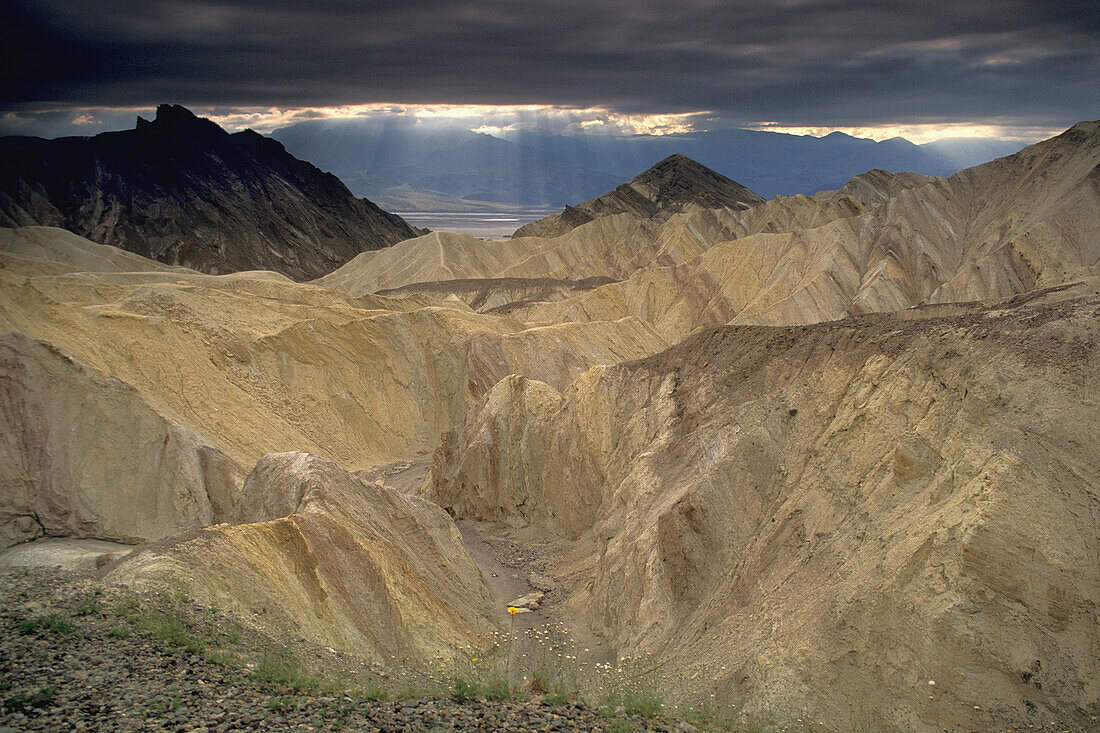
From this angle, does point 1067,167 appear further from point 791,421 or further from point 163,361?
point 163,361

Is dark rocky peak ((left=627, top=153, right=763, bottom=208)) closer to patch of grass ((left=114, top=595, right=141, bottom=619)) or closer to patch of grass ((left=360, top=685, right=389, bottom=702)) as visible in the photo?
patch of grass ((left=114, top=595, right=141, bottom=619))

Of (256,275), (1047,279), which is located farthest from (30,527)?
(1047,279)

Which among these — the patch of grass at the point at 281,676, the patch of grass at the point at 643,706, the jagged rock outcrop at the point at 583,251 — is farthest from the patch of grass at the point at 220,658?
the jagged rock outcrop at the point at 583,251

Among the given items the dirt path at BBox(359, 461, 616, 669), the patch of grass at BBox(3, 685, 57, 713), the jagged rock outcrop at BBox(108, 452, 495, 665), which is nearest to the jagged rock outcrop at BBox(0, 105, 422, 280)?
the dirt path at BBox(359, 461, 616, 669)

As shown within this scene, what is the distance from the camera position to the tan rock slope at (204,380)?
21.4m

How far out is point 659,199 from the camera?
126 m

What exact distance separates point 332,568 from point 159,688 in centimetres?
698

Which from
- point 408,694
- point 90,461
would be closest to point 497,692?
point 408,694

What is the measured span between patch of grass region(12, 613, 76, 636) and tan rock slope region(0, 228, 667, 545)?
40.5 ft

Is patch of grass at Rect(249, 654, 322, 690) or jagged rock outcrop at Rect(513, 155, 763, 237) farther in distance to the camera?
jagged rock outcrop at Rect(513, 155, 763, 237)

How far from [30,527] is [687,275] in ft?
188

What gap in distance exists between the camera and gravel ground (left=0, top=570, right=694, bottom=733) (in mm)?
7887

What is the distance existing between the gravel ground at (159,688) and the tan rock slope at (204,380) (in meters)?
11.6

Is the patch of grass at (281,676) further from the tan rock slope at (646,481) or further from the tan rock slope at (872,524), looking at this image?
the tan rock slope at (872,524)
